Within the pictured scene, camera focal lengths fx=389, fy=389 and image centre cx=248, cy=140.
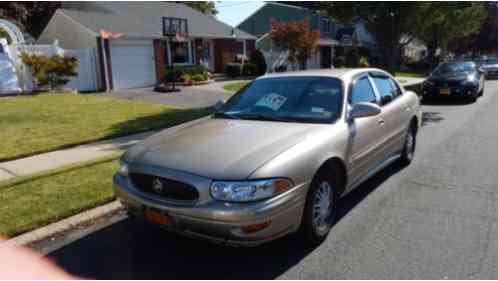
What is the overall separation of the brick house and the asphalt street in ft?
50.8

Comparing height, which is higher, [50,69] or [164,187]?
[50,69]

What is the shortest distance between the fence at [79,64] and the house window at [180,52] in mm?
5461

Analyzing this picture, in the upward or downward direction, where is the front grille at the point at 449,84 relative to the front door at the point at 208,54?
downward

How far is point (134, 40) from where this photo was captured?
19156mm

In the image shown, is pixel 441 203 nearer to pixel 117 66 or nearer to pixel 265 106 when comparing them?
pixel 265 106

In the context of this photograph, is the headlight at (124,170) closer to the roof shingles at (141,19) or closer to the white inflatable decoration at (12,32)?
the white inflatable decoration at (12,32)

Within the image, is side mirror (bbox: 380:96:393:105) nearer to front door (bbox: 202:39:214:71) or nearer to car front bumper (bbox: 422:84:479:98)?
car front bumper (bbox: 422:84:479:98)

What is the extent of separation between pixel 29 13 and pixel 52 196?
89.1ft

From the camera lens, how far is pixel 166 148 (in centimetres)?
345

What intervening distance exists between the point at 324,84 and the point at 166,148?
192cm

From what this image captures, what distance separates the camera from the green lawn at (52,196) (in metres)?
3.97

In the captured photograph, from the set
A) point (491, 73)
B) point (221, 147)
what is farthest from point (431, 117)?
point (491, 73)

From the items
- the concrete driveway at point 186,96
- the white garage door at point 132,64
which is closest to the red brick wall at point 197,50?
the white garage door at point 132,64

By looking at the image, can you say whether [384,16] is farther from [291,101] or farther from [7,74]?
[7,74]
